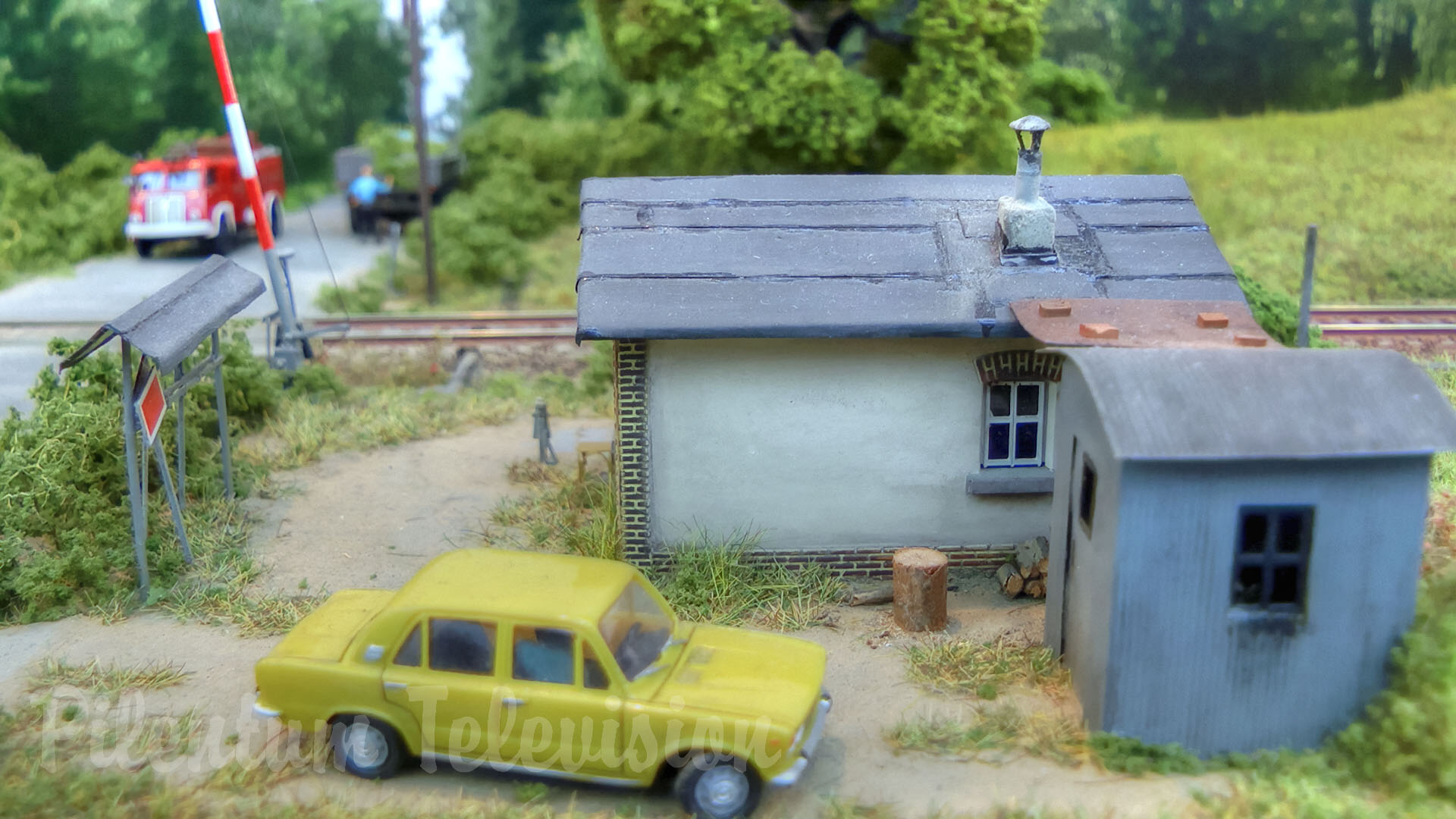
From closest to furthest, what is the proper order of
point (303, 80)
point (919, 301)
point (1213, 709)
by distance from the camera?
point (1213, 709) < point (919, 301) < point (303, 80)

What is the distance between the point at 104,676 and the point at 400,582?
8.96 feet

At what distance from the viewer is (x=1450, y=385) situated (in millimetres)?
14750

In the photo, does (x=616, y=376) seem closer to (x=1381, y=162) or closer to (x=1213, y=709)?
(x=1213, y=709)

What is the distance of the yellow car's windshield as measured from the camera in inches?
309

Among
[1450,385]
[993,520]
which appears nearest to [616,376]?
[993,520]

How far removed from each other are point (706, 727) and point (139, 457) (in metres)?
7.28

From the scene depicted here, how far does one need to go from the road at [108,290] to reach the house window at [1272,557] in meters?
14.7

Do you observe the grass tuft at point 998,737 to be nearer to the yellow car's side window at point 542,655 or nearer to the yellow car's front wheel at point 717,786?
the yellow car's front wheel at point 717,786

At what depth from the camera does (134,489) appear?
10.6 metres

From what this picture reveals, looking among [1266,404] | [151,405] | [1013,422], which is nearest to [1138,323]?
[1013,422]

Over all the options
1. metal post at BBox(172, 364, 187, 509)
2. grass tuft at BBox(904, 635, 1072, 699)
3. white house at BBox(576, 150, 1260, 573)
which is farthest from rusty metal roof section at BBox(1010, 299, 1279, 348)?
metal post at BBox(172, 364, 187, 509)

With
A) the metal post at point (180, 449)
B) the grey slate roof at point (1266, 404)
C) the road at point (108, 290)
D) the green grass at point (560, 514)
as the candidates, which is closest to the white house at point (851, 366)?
the green grass at point (560, 514)

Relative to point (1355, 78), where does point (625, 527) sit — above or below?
below

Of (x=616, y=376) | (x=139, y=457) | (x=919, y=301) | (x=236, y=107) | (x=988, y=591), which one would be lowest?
(x=988, y=591)
